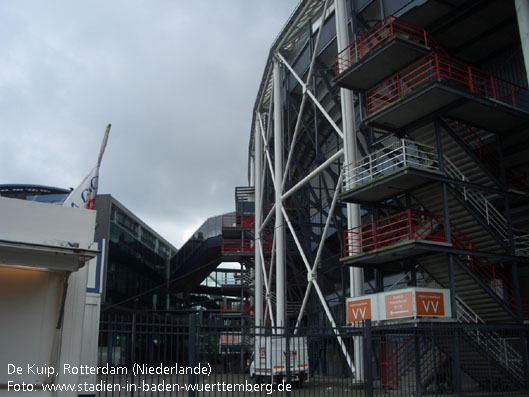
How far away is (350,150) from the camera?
77.7ft

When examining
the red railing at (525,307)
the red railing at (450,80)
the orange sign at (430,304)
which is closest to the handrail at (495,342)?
the orange sign at (430,304)

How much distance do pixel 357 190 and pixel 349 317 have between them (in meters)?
4.94

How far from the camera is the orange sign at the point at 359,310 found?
19.7 metres

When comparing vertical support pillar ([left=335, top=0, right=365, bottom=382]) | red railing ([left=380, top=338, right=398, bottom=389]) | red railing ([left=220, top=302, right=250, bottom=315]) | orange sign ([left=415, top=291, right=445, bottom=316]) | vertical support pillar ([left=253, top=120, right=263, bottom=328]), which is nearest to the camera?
red railing ([left=380, top=338, right=398, bottom=389])

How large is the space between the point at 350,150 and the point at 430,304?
8.23 m

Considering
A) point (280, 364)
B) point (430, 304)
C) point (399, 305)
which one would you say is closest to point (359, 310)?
point (399, 305)

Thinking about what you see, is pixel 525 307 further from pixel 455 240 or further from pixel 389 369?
pixel 389 369

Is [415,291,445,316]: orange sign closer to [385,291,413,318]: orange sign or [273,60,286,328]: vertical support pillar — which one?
[385,291,413,318]: orange sign

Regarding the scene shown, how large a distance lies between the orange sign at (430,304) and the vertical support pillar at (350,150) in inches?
161

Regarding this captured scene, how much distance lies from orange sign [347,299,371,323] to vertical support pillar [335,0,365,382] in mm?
1142

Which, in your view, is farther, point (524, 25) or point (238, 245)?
point (238, 245)

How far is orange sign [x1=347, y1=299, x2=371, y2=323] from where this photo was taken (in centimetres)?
1966

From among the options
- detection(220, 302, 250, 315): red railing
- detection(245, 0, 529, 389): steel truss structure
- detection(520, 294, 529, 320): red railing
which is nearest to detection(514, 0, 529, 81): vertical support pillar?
detection(245, 0, 529, 389): steel truss structure

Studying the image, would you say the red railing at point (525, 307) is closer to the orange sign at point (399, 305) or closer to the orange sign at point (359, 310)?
the orange sign at point (399, 305)
